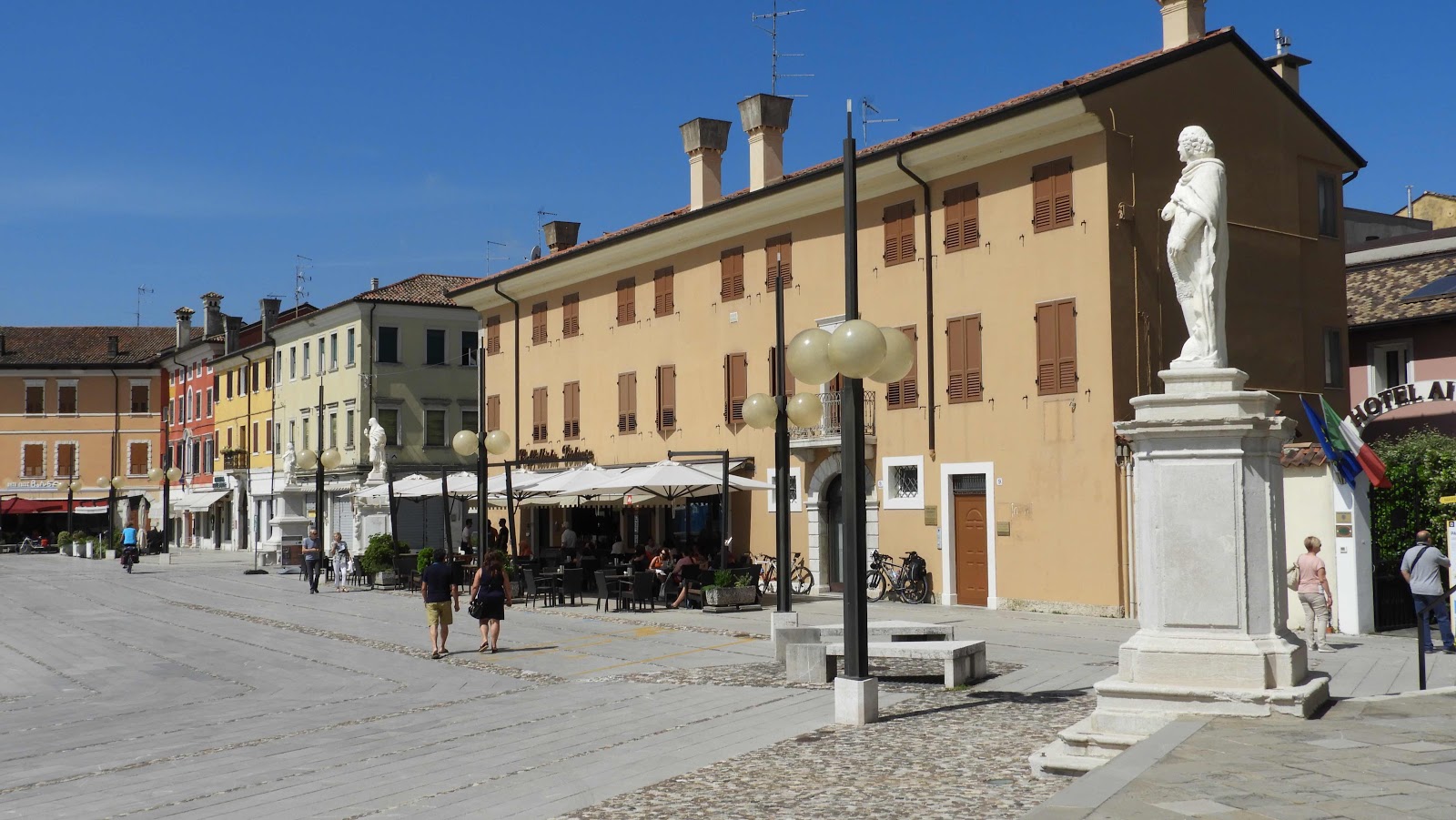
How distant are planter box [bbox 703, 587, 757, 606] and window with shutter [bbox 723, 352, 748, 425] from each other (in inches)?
294

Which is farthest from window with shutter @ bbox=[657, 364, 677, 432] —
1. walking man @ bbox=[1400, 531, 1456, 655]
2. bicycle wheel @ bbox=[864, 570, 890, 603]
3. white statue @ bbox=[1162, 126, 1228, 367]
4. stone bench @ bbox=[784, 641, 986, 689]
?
white statue @ bbox=[1162, 126, 1228, 367]

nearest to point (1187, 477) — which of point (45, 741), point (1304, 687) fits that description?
point (1304, 687)

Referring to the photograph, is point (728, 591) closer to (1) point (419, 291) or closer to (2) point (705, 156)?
(2) point (705, 156)

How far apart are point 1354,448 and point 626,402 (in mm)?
20243

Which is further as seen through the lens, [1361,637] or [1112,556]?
[1112,556]

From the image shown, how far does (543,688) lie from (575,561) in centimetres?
1448

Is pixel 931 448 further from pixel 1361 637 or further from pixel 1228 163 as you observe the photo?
pixel 1361 637

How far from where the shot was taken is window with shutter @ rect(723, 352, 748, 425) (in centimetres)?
3131

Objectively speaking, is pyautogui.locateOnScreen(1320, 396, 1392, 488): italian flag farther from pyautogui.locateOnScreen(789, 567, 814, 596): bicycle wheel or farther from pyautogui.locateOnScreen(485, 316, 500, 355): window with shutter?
pyautogui.locateOnScreen(485, 316, 500, 355): window with shutter

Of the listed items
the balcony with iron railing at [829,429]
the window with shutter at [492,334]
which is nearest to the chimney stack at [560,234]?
the window with shutter at [492,334]

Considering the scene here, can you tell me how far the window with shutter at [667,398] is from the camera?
3384 centimetres

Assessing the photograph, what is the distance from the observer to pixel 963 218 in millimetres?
25922

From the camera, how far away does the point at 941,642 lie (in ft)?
46.5

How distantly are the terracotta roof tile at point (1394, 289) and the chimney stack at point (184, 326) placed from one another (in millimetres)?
60454
